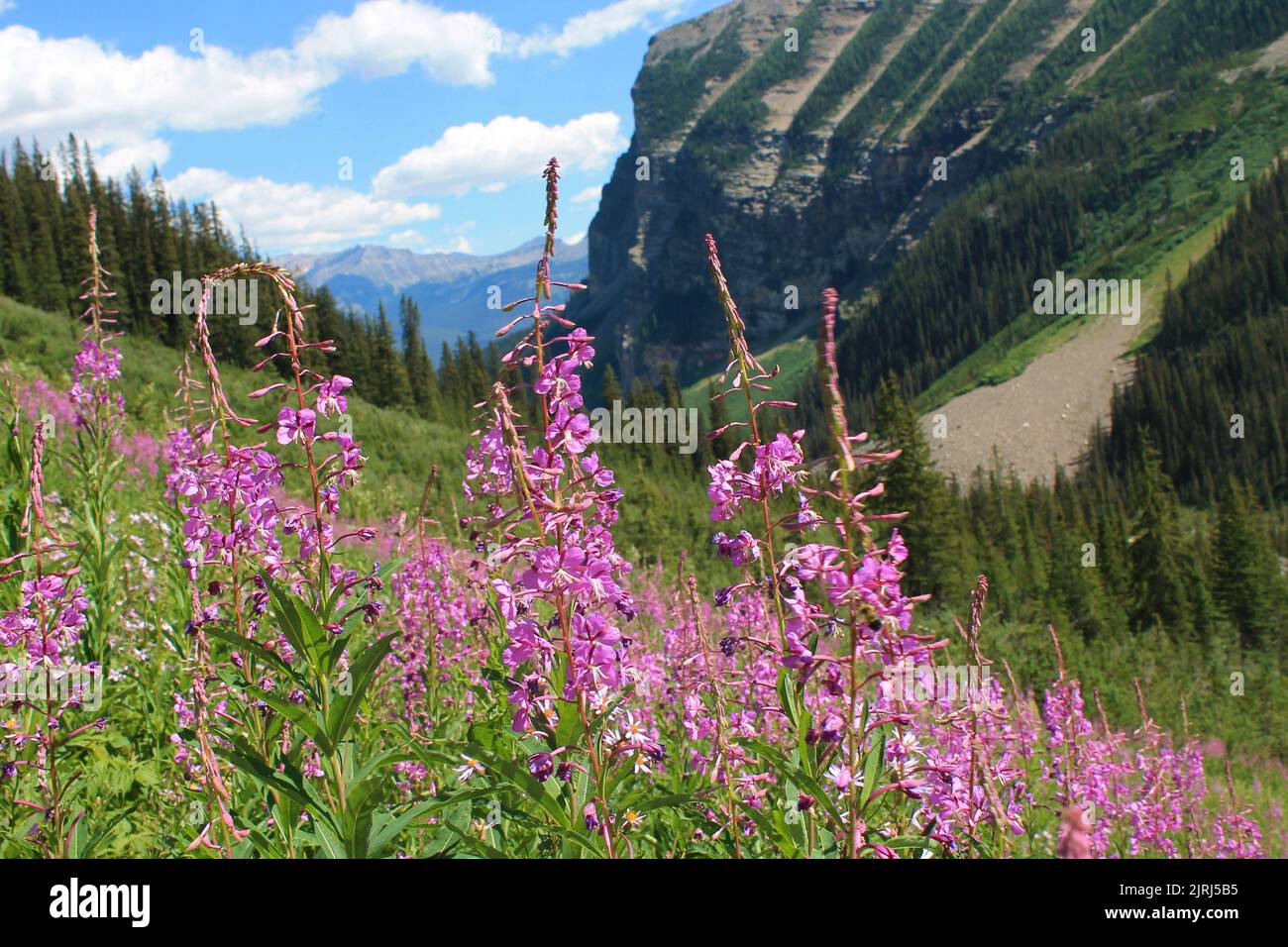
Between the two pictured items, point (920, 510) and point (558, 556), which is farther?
point (920, 510)

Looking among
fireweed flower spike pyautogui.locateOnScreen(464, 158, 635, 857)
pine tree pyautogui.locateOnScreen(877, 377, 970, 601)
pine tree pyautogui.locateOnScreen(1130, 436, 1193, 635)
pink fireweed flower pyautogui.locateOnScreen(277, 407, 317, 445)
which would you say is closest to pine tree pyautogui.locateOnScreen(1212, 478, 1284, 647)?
pine tree pyautogui.locateOnScreen(1130, 436, 1193, 635)

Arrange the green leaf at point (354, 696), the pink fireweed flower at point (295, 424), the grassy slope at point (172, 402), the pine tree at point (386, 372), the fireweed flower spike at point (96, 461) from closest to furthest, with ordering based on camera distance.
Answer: the green leaf at point (354, 696) → the pink fireweed flower at point (295, 424) → the fireweed flower spike at point (96, 461) → the grassy slope at point (172, 402) → the pine tree at point (386, 372)

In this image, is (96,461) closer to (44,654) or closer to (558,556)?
(44,654)

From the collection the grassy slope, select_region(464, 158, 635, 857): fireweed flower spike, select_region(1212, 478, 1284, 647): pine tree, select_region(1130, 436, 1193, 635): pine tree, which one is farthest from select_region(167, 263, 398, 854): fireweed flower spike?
select_region(1212, 478, 1284, 647): pine tree

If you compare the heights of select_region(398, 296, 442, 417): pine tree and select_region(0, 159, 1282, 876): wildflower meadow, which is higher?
select_region(398, 296, 442, 417): pine tree

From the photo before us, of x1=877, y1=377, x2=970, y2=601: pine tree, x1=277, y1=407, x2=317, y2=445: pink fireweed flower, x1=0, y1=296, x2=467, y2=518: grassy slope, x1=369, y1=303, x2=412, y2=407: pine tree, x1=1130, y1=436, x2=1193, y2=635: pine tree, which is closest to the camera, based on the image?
x1=277, y1=407, x2=317, y2=445: pink fireweed flower

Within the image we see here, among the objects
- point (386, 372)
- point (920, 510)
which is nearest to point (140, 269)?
point (386, 372)

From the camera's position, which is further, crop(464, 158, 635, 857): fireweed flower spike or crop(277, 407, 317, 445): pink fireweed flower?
crop(277, 407, 317, 445): pink fireweed flower

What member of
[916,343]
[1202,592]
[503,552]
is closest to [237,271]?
[503,552]

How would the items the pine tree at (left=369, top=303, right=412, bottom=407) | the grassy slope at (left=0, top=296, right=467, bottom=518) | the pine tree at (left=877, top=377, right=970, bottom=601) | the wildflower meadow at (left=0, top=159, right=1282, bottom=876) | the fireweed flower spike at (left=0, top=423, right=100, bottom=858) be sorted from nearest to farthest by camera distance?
1. the wildflower meadow at (left=0, top=159, right=1282, bottom=876)
2. the fireweed flower spike at (left=0, top=423, right=100, bottom=858)
3. the grassy slope at (left=0, top=296, right=467, bottom=518)
4. the pine tree at (left=877, top=377, right=970, bottom=601)
5. the pine tree at (left=369, top=303, right=412, bottom=407)

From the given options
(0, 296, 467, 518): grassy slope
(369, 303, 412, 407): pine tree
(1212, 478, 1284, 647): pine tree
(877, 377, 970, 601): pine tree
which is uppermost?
(369, 303, 412, 407): pine tree

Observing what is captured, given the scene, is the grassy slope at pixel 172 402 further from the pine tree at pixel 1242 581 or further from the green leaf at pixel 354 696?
the pine tree at pixel 1242 581

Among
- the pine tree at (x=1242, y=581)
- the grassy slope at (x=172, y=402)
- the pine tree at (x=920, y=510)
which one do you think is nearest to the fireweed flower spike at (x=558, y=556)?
the grassy slope at (x=172, y=402)

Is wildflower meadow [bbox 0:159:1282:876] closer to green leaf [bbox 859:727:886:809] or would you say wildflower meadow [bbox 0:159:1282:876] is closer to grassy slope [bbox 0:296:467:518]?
green leaf [bbox 859:727:886:809]
